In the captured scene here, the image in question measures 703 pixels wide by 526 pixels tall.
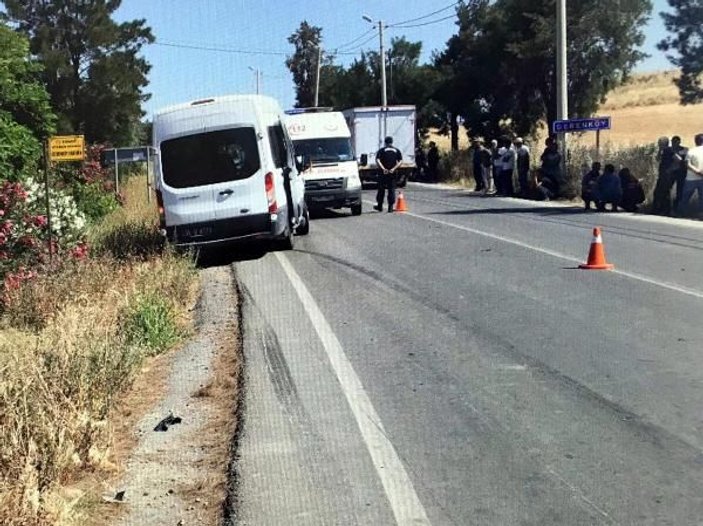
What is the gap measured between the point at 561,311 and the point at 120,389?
15.6 feet

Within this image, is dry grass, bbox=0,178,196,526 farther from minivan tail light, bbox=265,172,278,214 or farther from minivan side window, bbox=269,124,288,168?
minivan side window, bbox=269,124,288,168

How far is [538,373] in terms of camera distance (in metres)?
7.33

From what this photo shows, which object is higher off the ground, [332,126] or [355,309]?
[332,126]

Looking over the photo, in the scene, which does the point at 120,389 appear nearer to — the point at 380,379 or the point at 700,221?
the point at 380,379

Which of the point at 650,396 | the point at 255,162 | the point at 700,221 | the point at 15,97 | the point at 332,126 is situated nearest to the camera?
the point at 650,396

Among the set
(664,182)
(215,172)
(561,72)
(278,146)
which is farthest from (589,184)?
(215,172)

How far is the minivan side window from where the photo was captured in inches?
597

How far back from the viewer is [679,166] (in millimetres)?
20078

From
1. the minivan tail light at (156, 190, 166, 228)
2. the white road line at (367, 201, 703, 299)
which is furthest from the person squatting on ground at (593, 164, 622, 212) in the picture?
the minivan tail light at (156, 190, 166, 228)

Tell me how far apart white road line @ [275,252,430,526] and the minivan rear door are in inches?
220

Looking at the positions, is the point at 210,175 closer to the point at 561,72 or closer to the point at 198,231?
the point at 198,231

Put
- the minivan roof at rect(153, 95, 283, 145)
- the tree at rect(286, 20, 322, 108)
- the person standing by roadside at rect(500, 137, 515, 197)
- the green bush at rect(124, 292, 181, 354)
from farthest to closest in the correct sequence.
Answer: the tree at rect(286, 20, 322, 108) → the person standing by roadside at rect(500, 137, 515, 197) → the minivan roof at rect(153, 95, 283, 145) → the green bush at rect(124, 292, 181, 354)

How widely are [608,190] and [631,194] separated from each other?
0.60m

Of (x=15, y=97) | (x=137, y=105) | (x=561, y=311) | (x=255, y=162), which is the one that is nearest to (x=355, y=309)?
(x=561, y=311)
